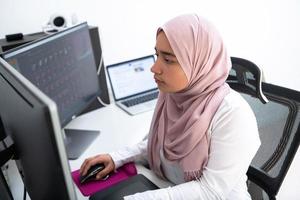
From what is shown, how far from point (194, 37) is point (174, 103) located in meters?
0.25

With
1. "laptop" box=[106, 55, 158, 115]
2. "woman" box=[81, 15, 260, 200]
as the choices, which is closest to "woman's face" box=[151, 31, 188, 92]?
"woman" box=[81, 15, 260, 200]

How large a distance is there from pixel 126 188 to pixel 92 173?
0.14 metres

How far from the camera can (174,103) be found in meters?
1.07

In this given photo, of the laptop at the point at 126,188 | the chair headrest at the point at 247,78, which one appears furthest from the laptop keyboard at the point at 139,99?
the laptop at the point at 126,188

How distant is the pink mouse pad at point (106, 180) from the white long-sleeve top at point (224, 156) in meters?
0.15

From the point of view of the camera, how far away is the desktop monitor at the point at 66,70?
97 cm

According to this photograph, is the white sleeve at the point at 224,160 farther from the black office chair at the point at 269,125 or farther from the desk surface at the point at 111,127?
the desk surface at the point at 111,127

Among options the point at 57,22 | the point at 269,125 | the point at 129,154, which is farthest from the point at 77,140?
A: the point at 269,125

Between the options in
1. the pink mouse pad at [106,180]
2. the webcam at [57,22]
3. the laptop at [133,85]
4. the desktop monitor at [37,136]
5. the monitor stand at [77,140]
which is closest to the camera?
the desktop monitor at [37,136]

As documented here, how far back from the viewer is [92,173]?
1.04m

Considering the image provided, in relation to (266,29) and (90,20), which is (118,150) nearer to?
(90,20)

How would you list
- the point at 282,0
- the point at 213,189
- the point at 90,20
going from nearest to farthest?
1. the point at 213,189
2. the point at 90,20
3. the point at 282,0

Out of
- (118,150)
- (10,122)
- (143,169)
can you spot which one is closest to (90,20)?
(118,150)

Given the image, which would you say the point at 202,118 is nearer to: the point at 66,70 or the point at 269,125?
the point at 269,125
